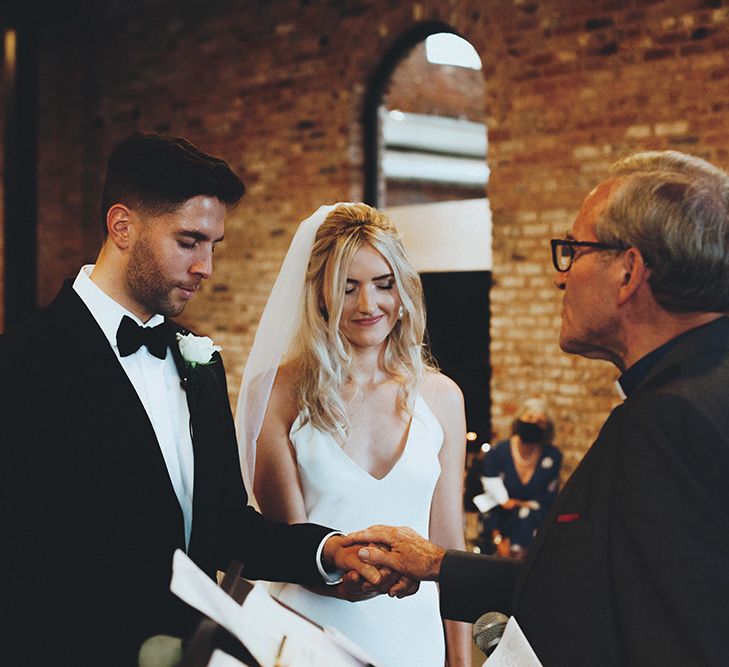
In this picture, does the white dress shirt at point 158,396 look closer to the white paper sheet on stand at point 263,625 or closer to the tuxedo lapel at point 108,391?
the tuxedo lapel at point 108,391

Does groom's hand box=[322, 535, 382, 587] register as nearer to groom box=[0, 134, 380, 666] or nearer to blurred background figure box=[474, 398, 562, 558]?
groom box=[0, 134, 380, 666]

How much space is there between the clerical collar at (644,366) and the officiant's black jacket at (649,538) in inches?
1.0

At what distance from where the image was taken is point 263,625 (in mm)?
1281

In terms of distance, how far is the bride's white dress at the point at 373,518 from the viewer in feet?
8.09

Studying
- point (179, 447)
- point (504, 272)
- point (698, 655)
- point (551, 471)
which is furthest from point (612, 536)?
point (504, 272)

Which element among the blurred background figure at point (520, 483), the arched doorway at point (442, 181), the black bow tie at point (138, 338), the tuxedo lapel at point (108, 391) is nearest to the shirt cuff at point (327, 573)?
the tuxedo lapel at point (108, 391)

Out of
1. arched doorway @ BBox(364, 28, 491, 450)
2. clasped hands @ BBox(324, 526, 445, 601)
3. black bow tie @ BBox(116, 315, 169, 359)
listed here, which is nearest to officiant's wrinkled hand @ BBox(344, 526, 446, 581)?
clasped hands @ BBox(324, 526, 445, 601)

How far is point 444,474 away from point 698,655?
1371 mm

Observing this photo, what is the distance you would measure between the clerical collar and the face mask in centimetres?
356

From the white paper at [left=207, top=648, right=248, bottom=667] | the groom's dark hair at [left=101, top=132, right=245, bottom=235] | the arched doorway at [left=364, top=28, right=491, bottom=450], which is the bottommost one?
the white paper at [left=207, top=648, right=248, bottom=667]

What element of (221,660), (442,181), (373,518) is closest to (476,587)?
(373,518)

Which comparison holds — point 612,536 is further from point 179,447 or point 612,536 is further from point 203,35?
point 203,35

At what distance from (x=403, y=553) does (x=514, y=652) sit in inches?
→ 28.4

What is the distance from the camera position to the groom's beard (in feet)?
6.55
